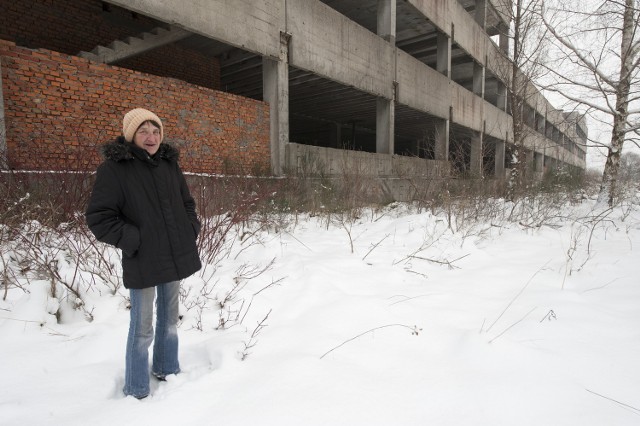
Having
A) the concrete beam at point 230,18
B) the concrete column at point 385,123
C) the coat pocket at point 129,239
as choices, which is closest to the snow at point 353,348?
the coat pocket at point 129,239

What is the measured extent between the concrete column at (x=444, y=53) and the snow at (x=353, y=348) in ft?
39.6

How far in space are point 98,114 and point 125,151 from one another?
5.30 m

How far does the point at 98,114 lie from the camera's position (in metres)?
5.69

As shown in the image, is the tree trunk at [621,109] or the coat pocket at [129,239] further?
the tree trunk at [621,109]

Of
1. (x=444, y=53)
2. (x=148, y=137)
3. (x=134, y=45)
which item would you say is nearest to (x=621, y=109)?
(x=444, y=53)

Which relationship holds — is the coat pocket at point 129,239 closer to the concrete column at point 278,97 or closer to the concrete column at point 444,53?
the concrete column at point 278,97

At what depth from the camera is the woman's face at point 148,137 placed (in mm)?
1596

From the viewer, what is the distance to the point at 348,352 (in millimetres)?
2156

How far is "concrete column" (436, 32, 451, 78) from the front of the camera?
44.4 feet

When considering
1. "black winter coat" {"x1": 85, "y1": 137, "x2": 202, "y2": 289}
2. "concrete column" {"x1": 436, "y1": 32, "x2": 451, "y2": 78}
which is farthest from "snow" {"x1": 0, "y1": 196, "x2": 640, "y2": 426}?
"concrete column" {"x1": 436, "y1": 32, "x2": 451, "y2": 78}

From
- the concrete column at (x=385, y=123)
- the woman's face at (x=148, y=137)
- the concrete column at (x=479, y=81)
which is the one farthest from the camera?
the concrete column at (x=479, y=81)

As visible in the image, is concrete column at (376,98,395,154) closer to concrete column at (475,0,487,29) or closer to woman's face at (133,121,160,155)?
concrete column at (475,0,487,29)

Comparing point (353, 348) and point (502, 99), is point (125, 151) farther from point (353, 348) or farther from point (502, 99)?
point (502, 99)

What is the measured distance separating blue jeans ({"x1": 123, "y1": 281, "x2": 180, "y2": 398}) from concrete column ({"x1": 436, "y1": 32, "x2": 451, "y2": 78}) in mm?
14885
